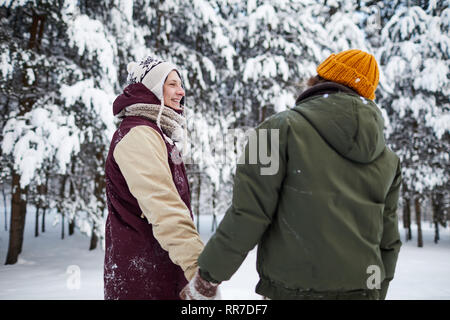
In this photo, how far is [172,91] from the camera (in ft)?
7.20

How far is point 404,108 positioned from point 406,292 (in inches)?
303

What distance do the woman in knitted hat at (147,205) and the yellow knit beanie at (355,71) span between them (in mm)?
1081

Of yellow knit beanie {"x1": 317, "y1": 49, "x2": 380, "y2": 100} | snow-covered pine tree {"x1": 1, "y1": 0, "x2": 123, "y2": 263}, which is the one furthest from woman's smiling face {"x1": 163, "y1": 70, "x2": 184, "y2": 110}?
snow-covered pine tree {"x1": 1, "y1": 0, "x2": 123, "y2": 263}

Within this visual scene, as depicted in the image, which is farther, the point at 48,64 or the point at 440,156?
the point at 440,156

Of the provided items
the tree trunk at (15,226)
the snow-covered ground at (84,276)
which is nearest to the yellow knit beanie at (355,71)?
the snow-covered ground at (84,276)

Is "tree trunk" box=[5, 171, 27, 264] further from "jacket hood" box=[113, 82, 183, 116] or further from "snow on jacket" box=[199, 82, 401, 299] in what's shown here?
"snow on jacket" box=[199, 82, 401, 299]

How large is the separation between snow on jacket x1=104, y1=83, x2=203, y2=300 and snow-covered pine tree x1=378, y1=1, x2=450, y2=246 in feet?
31.8

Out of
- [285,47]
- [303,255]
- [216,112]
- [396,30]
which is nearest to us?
[303,255]

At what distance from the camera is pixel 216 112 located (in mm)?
10586

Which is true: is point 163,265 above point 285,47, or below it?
below

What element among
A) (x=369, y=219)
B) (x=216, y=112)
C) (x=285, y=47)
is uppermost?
(x=285, y=47)

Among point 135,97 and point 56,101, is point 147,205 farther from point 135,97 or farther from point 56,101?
point 56,101

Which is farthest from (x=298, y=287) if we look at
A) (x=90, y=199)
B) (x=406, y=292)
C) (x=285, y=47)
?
(x=285, y=47)
